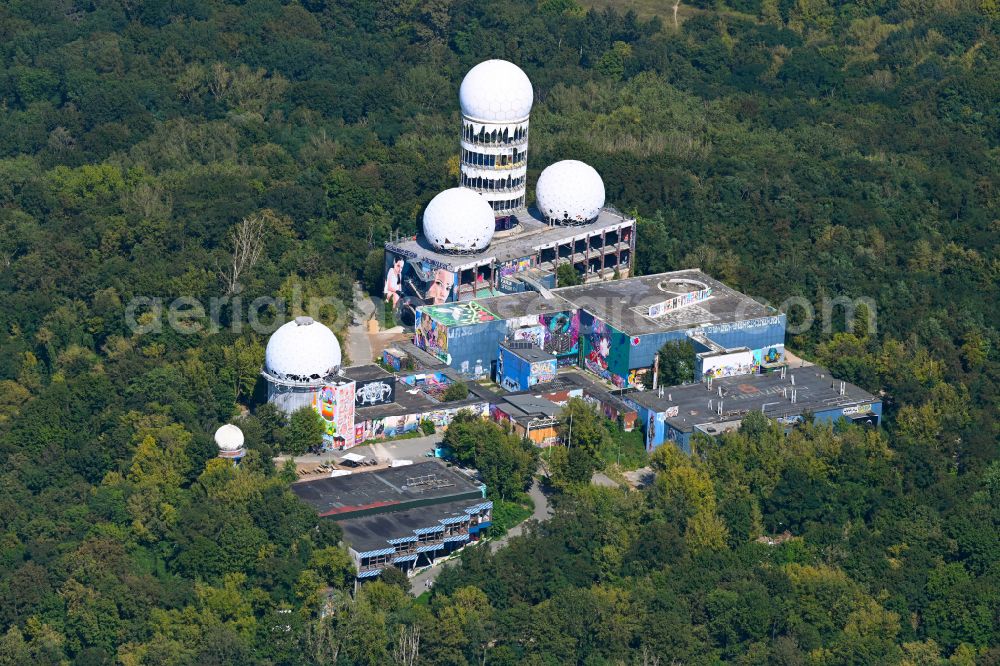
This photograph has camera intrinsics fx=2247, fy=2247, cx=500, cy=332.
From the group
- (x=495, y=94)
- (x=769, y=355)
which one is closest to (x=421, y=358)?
(x=495, y=94)

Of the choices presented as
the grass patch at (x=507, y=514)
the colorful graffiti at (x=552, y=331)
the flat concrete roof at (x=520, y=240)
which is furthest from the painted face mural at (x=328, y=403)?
the flat concrete roof at (x=520, y=240)

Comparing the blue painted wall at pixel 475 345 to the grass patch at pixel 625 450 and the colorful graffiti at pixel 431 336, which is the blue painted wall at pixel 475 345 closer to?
the colorful graffiti at pixel 431 336

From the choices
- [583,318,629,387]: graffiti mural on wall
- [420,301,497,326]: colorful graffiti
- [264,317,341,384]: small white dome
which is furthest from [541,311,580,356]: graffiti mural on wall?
[264,317,341,384]: small white dome

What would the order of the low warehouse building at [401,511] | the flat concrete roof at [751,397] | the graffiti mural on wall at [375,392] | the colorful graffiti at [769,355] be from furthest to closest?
the colorful graffiti at [769,355] < the graffiti mural on wall at [375,392] < the flat concrete roof at [751,397] < the low warehouse building at [401,511]

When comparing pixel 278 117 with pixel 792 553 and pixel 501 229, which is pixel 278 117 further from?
pixel 792 553

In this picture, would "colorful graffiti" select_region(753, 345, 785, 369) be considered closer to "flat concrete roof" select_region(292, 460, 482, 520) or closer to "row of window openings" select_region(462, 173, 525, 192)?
"row of window openings" select_region(462, 173, 525, 192)

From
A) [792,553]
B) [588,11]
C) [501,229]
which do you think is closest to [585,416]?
[792,553]
